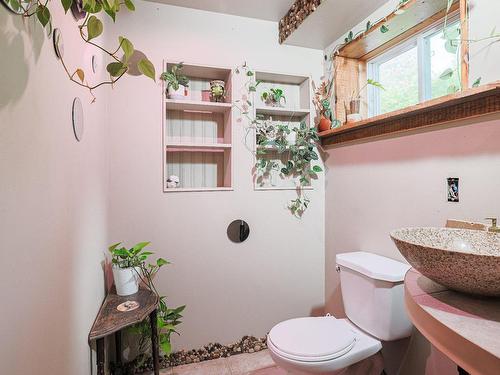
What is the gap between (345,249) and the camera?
1.99m

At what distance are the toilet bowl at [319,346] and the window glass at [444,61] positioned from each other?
→ 129 centimetres

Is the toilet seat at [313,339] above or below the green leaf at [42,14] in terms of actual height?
below

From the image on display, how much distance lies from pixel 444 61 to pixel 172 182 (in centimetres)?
175

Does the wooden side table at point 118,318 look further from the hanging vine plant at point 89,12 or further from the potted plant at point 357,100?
the potted plant at point 357,100

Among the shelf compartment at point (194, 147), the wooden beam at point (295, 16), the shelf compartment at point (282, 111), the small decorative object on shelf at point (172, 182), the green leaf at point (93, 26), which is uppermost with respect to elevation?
the wooden beam at point (295, 16)

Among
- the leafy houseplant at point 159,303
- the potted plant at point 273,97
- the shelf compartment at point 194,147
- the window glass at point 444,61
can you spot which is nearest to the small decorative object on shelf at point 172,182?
the shelf compartment at point 194,147

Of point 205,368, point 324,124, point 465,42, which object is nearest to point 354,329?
point 205,368

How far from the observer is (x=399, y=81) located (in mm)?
1790

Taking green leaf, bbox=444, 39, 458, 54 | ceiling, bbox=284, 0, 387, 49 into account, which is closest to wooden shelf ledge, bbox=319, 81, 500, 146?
green leaf, bbox=444, 39, 458, 54

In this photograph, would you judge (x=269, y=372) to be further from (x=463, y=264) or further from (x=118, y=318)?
(x=463, y=264)

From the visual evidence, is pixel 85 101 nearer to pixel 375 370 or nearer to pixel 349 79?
pixel 349 79

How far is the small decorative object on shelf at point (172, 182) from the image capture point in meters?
1.91

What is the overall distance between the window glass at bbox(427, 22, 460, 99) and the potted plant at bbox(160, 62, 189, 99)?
152 cm

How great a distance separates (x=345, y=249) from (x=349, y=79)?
4.09ft
